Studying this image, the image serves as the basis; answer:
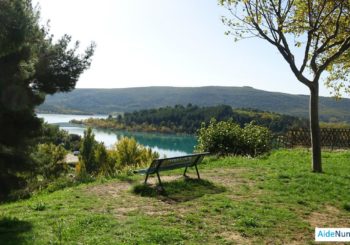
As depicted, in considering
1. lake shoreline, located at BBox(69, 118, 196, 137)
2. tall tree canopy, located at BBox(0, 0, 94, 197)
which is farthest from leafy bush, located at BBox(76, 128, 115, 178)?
lake shoreline, located at BBox(69, 118, 196, 137)

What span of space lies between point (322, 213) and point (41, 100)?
10.3 metres

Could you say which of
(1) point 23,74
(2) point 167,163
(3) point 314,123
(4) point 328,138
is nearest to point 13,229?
(2) point 167,163

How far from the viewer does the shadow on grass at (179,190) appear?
367 inches

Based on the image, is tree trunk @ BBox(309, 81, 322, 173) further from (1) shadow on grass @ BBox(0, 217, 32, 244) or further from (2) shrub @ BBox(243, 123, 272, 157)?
(1) shadow on grass @ BBox(0, 217, 32, 244)

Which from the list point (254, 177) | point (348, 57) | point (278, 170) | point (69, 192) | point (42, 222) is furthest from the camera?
point (348, 57)

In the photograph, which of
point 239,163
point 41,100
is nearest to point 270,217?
point 239,163

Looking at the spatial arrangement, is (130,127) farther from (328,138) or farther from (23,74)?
(23,74)

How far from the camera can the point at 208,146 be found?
2088 centimetres

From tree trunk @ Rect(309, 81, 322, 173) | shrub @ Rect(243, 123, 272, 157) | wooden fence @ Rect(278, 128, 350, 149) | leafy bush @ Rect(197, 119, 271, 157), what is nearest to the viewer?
tree trunk @ Rect(309, 81, 322, 173)

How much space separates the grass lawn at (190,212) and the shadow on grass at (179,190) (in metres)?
0.02

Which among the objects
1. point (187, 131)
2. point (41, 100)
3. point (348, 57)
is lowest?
point (187, 131)

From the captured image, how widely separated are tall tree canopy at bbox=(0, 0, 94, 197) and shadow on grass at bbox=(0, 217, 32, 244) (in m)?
3.01

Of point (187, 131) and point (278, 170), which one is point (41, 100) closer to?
point (278, 170)

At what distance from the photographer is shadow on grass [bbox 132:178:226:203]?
9.32m
